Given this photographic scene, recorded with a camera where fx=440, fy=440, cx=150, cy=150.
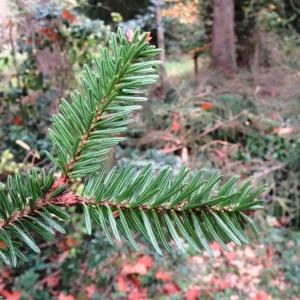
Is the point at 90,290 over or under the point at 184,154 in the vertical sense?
under

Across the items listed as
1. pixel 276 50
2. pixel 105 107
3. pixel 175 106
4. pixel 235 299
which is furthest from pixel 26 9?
pixel 276 50

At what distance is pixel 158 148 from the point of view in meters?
3.16

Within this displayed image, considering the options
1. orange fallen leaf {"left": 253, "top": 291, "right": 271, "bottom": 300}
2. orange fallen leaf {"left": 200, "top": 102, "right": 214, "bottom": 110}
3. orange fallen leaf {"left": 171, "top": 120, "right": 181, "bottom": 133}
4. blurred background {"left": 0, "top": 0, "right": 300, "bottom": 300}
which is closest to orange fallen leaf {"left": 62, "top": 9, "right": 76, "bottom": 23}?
blurred background {"left": 0, "top": 0, "right": 300, "bottom": 300}

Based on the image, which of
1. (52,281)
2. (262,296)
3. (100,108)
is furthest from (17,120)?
(100,108)

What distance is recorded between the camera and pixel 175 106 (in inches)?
138

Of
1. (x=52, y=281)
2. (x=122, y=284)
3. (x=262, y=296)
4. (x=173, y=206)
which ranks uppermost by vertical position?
(x=173, y=206)

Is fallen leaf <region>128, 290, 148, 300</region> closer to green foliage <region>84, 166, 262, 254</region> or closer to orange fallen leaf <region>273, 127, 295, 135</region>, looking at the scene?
orange fallen leaf <region>273, 127, 295, 135</region>

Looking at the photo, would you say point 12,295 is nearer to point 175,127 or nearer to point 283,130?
point 175,127

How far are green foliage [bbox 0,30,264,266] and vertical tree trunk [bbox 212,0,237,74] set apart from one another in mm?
4665

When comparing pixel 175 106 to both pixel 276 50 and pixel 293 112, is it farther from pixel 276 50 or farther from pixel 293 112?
pixel 276 50

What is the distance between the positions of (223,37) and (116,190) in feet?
16.2

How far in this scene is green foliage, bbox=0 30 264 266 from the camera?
0.84 ft

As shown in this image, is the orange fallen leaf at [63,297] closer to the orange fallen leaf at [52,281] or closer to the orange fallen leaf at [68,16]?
the orange fallen leaf at [52,281]

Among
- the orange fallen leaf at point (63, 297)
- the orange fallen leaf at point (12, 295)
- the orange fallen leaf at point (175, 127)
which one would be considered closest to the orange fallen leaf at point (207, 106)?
the orange fallen leaf at point (175, 127)
